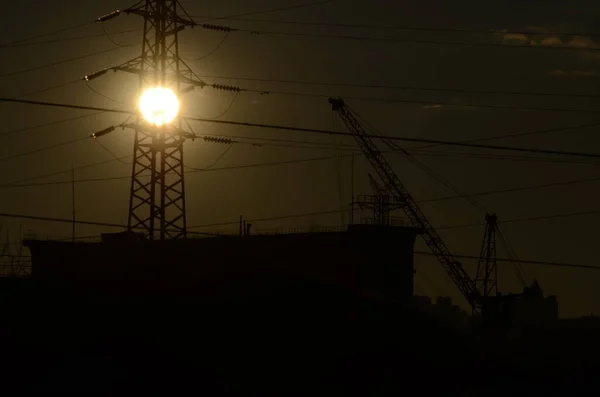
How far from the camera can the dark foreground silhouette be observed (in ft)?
171

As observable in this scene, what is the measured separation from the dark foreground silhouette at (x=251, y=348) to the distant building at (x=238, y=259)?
31.7 ft

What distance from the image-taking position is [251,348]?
57094 millimetres

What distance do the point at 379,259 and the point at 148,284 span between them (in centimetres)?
2412

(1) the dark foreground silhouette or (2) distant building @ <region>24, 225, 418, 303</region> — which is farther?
(2) distant building @ <region>24, 225, 418, 303</region>

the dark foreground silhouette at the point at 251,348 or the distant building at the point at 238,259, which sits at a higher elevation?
the distant building at the point at 238,259

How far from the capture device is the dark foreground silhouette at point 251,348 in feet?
171

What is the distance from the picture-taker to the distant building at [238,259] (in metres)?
79.3

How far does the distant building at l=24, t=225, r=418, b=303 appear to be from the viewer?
260 feet

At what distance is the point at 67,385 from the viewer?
161ft

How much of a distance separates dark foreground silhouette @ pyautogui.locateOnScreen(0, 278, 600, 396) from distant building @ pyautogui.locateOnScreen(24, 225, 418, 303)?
9670 mm

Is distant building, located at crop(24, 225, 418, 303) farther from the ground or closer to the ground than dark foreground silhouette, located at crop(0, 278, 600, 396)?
farther from the ground

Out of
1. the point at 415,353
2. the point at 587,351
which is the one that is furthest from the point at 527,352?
the point at 415,353

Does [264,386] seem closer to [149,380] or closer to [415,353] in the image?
[149,380]

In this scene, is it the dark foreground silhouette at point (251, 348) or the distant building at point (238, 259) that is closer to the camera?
the dark foreground silhouette at point (251, 348)
